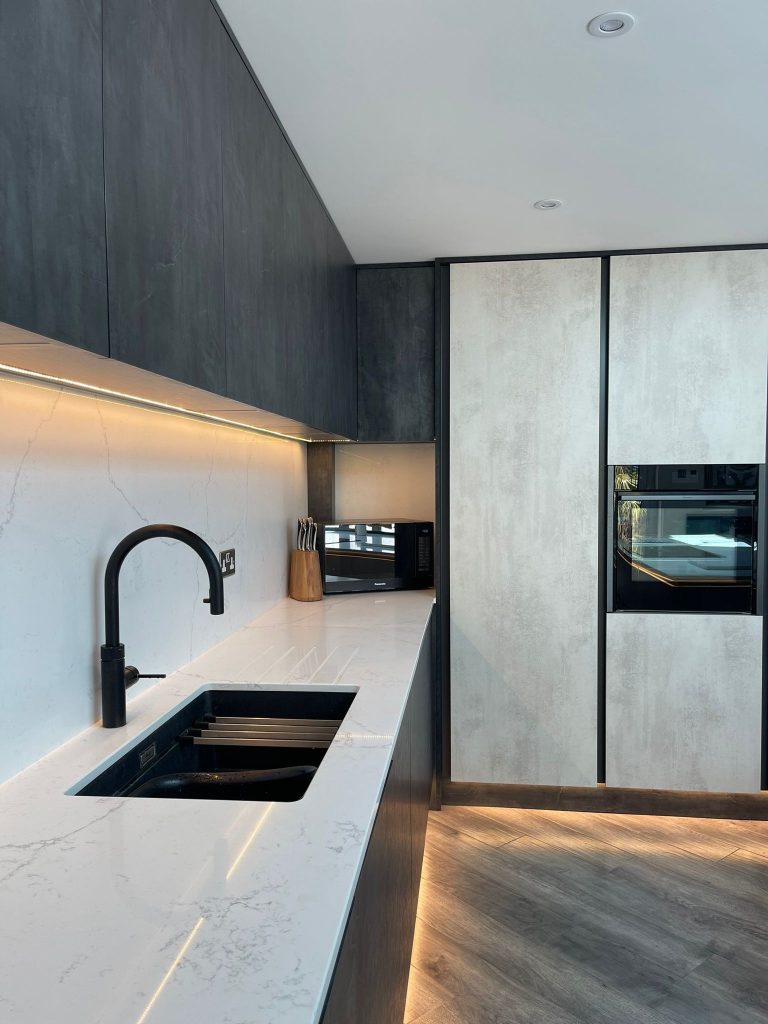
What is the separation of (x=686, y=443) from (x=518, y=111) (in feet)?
5.40

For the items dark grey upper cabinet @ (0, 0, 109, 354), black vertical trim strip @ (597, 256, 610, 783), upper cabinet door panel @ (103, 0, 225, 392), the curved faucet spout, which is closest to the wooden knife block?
black vertical trim strip @ (597, 256, 610, 783)

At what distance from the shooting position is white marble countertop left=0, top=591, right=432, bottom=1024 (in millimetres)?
783

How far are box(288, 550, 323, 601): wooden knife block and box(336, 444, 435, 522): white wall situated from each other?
0.58m

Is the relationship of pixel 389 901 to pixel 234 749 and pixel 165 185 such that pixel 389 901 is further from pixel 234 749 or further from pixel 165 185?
pixel 165 185

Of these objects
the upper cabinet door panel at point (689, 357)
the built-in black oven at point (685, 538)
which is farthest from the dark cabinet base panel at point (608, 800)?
the upper cabinet door panel at point (689, 357)

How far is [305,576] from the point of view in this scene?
306 cm

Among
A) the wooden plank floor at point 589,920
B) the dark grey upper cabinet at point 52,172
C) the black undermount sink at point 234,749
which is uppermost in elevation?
the dark grey upper cabinet at point 52,172

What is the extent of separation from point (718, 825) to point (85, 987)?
2.96 meters

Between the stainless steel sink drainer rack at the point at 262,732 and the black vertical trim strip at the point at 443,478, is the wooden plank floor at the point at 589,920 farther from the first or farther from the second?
the stainless steel sink drainer rack at the point at 262,732

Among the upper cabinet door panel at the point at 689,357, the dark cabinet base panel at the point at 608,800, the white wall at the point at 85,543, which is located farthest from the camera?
the dark cabinet base panel at the point at 608,800

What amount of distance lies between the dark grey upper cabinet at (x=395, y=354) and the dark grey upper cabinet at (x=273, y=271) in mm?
546

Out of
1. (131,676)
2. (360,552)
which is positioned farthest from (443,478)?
(131,676)

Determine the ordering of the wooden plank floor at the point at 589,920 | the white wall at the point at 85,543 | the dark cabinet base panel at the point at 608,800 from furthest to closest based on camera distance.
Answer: the dark cabinet base panel at the point at 608,800 → the wooden plank floor at the point at 589,920 → the white wall at the point at 85,543

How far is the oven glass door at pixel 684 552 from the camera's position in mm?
3109
